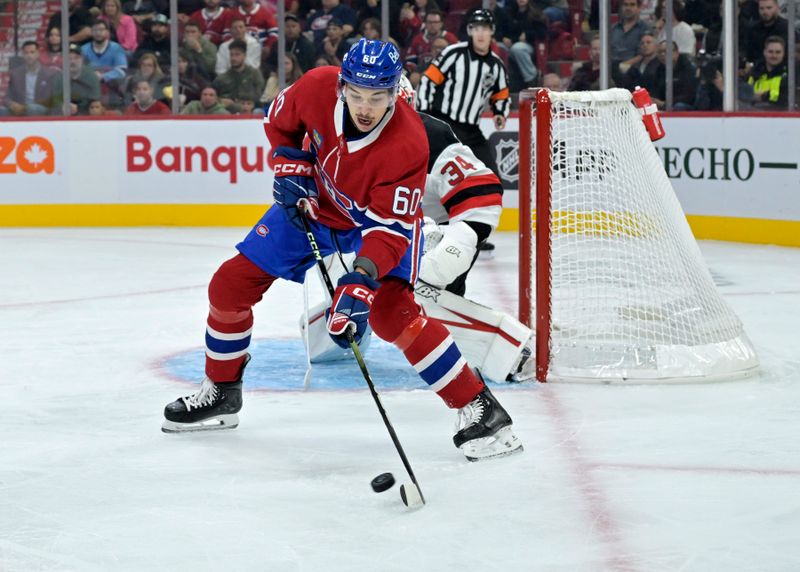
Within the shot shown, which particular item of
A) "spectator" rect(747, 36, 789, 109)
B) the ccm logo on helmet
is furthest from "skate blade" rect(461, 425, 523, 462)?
"spectator" rect(747, 36, 789, 109)

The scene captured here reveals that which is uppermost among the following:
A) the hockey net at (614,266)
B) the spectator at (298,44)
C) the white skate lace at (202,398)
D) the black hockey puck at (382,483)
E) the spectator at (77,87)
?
the spectator at (298,44)

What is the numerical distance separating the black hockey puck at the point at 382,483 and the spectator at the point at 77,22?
21.7 feet

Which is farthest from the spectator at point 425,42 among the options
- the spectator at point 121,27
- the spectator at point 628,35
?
the spectator at point 121,27

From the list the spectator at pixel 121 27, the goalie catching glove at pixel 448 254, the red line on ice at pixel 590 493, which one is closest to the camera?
the red line on ice at pixel 590 493

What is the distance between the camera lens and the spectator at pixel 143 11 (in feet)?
28.3

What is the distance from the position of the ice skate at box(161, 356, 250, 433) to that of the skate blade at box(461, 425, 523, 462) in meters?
0.62

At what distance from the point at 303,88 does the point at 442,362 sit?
69cm

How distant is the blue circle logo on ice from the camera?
12.2 feet

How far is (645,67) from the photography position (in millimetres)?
8008

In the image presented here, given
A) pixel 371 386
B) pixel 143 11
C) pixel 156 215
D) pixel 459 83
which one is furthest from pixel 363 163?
pixel 143 11

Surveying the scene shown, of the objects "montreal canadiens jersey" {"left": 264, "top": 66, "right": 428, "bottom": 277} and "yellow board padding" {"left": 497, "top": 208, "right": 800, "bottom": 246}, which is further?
"yellow board padding" {"left": 497, "top": 208, "right": 800, "bottom": 246}

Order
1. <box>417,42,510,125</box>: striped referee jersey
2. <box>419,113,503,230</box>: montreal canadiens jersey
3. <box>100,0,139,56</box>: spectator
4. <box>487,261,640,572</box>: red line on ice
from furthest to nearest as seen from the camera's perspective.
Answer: <box>100,0,139,56</box>: spectator, <box>417,42,510,125</box>: striped referee jersey, <box>419,113,503,230</box>: montreal canadiens jersey, <box>487,261,640,572</box>: red line on ice

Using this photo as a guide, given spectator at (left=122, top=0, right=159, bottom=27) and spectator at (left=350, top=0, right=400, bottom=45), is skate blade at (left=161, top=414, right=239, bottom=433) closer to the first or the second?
spectator at (left=350, top=0, right=400, bottom=45)

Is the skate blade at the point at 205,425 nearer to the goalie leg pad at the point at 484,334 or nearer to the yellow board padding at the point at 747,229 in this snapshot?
the goalie leg pad at the point at 484,334
